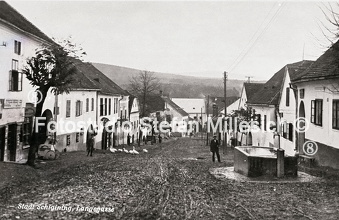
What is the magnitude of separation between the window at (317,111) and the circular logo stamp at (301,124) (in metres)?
1.48

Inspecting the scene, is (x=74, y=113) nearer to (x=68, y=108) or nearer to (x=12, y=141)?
(x=68, y=108)

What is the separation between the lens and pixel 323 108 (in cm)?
1902

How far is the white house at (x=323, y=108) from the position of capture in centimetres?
1741

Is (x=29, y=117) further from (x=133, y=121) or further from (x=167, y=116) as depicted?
(x=167, y=116)

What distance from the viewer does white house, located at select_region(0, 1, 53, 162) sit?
17609mm

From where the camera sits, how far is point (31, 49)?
20.8 metres

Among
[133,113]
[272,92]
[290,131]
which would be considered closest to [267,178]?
[290,131]

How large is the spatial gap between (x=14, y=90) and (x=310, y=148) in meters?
17.7

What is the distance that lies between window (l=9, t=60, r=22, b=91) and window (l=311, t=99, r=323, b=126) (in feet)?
55.4

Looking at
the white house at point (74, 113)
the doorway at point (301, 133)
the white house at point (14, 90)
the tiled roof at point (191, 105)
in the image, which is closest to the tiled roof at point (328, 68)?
the doorway at point (301, 133)

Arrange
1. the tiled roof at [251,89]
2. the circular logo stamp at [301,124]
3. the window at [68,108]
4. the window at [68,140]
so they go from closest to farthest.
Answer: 1. the circular logo stamp at [301,124]
2. the window at [68,108]
3. the window at [68,140]
4. the tiled roof at [251,89]

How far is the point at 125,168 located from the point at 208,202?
26.2 feet

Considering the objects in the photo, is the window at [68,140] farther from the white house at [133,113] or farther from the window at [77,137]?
the white house at [133,113]

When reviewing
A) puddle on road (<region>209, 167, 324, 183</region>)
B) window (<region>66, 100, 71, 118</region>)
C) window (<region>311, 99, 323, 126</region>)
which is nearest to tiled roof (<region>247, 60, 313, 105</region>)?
window (<region>311, 99, 323, 126</region>)
